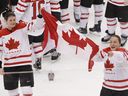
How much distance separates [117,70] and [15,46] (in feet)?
2.87

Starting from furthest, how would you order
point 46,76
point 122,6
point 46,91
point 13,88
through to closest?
1. point 122,6
2. point 46,76
3. point 46,91
4. point 13,88

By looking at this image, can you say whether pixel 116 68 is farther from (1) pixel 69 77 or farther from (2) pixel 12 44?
(1) pixel 69 77

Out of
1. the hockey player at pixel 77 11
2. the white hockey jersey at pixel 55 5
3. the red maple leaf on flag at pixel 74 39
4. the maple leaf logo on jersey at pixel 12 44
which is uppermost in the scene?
the white hockey jersey at pixel 55 5

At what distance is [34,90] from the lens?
461cm

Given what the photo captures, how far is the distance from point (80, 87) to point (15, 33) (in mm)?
1108

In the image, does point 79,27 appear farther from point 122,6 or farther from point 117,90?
point 117,90

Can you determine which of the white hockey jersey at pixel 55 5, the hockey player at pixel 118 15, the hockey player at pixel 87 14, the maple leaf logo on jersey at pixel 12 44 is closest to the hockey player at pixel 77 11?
the hockey player at pixel 87 14

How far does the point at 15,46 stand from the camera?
3.87 m

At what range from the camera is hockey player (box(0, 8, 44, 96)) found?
12.6 feet

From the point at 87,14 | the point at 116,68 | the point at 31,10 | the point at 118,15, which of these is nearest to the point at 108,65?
the point at 116,68

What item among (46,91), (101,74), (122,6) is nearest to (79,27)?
(122,6)

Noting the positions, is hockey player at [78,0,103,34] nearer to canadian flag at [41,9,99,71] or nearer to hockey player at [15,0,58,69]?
hockey player at [15,0,58,69]

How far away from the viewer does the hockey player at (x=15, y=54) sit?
3.85 meters

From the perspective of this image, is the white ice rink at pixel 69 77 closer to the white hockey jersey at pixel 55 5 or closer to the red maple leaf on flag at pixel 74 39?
the red maple leaf on flag at pixel 74 39
